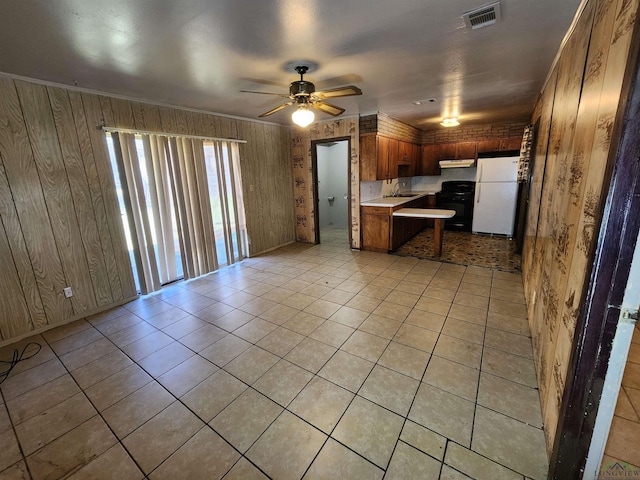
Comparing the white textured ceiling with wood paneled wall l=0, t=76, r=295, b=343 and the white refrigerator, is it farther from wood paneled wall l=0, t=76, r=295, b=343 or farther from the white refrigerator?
the white refrigerator

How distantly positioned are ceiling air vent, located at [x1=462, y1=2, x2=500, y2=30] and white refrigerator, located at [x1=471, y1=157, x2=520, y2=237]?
4368 millimetres

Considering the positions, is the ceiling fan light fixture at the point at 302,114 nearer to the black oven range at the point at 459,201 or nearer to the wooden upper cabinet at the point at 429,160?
the black oven range at the point at 459,201

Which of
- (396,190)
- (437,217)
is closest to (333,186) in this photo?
(396,190)

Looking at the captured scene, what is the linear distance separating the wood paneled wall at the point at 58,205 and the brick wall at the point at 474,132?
5.90 m

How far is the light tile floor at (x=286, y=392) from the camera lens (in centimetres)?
145

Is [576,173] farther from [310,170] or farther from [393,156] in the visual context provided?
[310,170]

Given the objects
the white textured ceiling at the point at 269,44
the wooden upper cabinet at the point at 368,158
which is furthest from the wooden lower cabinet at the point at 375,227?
the white textured ceiling at the point at 269,44

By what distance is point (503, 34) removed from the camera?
2.04 metres

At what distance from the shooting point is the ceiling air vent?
5.61ft

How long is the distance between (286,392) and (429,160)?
6.57m

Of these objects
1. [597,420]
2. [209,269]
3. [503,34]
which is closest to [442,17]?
[503,34]

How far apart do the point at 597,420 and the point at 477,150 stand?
6367mm

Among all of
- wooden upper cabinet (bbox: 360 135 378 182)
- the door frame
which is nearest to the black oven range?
wooden upper cabinet (bbox: 360 135 378 182)

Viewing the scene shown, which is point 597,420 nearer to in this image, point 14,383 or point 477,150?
point 14,383
